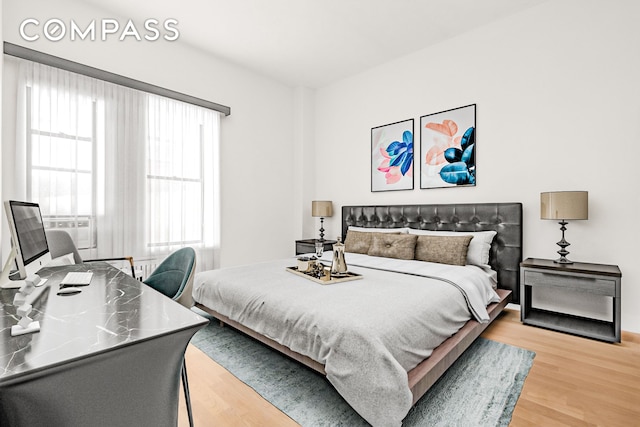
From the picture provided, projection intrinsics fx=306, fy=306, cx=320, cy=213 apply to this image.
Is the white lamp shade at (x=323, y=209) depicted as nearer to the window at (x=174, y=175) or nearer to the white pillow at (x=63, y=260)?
the window at (x=174, y=175)

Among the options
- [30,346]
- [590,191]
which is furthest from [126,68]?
[590,191]

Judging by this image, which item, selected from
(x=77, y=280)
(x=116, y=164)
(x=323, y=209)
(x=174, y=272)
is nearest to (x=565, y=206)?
(x=323, y=209)

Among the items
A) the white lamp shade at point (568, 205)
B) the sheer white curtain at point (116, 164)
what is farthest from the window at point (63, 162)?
the white lamp shade at point (568, 205)

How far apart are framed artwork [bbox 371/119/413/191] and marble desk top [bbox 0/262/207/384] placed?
10.9 feet

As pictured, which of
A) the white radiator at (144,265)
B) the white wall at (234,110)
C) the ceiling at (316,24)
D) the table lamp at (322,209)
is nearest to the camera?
the white wall at (234,110)

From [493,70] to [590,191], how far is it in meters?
1.55

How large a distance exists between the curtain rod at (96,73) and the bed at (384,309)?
84.6 inches

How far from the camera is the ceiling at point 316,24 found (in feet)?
9.84

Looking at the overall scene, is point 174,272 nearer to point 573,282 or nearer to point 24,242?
point 24,242

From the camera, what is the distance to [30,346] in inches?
33.0

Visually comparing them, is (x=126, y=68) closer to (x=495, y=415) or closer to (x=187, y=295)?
(x=187, y=295)

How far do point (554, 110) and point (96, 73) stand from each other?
175 inches

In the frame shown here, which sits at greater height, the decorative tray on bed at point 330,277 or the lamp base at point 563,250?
the lamp base at point 563,250

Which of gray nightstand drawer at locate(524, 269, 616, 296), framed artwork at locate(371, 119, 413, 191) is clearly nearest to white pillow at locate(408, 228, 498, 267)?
gray nightstand drawer at locate(524, 269, 616, 296)
